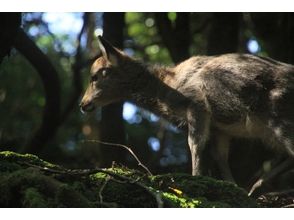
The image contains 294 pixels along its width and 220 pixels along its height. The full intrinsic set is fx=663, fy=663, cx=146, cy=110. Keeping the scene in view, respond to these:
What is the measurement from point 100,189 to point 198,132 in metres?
3.99

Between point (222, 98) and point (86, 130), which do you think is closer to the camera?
point (222, 98)

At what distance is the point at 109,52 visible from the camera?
37.2 ft

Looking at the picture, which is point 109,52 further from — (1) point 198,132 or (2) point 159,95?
(1) point 198,132

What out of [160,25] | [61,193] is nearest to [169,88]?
[160,25]

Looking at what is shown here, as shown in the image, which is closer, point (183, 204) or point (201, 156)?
point (183, 204)

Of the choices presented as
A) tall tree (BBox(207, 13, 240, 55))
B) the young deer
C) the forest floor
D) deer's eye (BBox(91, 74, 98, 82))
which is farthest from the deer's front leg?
tall tree (BBox(207, 13, 240, 55))

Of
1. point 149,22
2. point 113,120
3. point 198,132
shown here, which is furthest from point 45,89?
point 149,22

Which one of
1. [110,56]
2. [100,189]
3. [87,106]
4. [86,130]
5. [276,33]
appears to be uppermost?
[110,56]

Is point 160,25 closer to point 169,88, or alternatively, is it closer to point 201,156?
point 169,88

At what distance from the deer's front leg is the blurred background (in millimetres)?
427

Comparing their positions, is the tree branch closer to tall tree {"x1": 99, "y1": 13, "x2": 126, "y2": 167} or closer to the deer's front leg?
tall tree {"x1": 99, "y1": 13, "x2": 126, "y2": 167}

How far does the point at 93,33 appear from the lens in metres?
18.9

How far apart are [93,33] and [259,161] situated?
7.19 metres

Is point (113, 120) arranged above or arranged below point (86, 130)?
above
